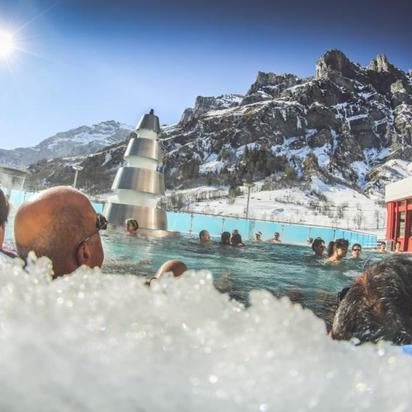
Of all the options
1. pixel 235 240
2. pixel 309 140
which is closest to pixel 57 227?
pixel 235 240

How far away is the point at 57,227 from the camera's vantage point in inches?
37.4

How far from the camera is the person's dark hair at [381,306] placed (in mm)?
1077

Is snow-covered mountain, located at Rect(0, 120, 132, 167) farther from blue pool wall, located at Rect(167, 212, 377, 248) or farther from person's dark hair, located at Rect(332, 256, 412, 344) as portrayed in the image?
person's dark hair, located at Rect(332, 256, 412, 344)

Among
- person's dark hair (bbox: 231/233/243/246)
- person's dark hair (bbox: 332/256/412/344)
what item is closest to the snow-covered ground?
person's dark hair (bbox: 231/233/243/246)

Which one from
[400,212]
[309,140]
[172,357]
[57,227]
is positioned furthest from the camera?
[309,140]

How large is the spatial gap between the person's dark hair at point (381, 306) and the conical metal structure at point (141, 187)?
708 centimetres

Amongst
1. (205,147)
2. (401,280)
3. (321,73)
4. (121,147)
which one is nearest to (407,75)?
(321,73)

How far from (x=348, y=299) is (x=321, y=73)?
87245 mm

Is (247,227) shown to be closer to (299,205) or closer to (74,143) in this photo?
(299,205)

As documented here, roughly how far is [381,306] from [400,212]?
11834mm

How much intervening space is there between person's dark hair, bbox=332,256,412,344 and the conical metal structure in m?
7.08

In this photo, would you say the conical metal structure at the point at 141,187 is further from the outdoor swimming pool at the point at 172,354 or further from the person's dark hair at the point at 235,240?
the outdoor swimming pool at the point at 172,354

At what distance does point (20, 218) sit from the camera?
928 mm

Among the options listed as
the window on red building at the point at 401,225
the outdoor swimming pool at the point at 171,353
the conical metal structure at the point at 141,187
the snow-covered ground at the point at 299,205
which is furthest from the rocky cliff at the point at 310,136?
the outdoor swimming pool at the point at 171,353
